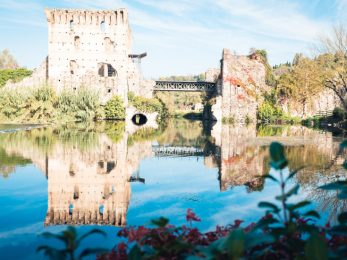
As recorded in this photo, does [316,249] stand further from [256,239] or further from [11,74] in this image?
[11,74]

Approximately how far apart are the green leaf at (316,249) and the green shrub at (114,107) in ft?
142

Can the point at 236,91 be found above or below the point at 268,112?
above

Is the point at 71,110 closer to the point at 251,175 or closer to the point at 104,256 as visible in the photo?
the point at 251,175

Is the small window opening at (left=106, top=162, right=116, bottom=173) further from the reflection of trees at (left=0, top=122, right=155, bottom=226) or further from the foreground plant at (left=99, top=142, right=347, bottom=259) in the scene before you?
the foreground plant at (left=99, top=142, right=347, bottom=259)

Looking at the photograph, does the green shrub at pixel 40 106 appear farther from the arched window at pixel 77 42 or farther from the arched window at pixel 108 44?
the arched window at pixel 108 44

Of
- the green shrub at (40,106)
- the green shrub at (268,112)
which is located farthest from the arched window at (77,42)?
the green shrub at (268,112)

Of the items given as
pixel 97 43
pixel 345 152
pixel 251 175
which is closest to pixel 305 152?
pixel 345 152

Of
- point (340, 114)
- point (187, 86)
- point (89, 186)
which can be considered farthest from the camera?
point (187, 86)

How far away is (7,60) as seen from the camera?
9738cm

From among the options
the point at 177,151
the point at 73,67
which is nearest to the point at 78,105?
the point at 73,67

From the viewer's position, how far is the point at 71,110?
36.9 m

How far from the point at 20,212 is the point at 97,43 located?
139ft

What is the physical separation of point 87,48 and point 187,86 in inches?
570

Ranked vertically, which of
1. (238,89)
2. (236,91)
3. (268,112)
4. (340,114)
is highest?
(238,89)
